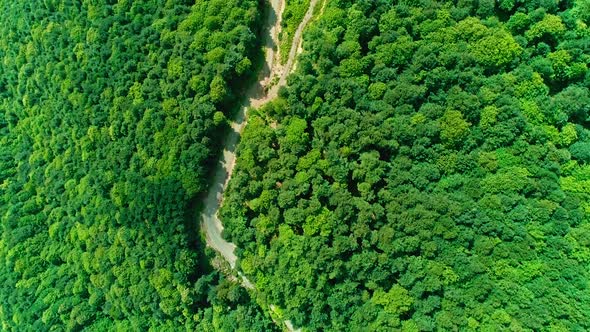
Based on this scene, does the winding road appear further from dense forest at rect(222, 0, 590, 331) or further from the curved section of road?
dense forest at rect(222, 0, 590, 331)

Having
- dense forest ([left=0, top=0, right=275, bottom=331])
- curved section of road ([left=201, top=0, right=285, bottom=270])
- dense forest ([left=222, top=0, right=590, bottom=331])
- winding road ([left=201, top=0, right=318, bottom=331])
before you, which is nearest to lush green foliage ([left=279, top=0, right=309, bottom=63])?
winding road ([left=201, top=0, right=318, bottom=331])

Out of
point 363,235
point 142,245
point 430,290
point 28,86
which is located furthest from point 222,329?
point 28,86

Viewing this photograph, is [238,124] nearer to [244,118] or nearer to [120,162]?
[244,118]

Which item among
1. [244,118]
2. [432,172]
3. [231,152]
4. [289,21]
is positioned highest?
[289,21]

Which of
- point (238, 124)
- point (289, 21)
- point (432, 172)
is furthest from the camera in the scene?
point (238, 124)

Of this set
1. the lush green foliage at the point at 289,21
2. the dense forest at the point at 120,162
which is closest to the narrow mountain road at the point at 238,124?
the lush green foliage at the point at 289,21

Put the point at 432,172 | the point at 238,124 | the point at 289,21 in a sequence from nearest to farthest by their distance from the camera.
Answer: the point at 432,172 → the point at 289,21 → the point at 238,124

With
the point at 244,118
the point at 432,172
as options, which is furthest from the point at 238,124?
the point at 432,172
